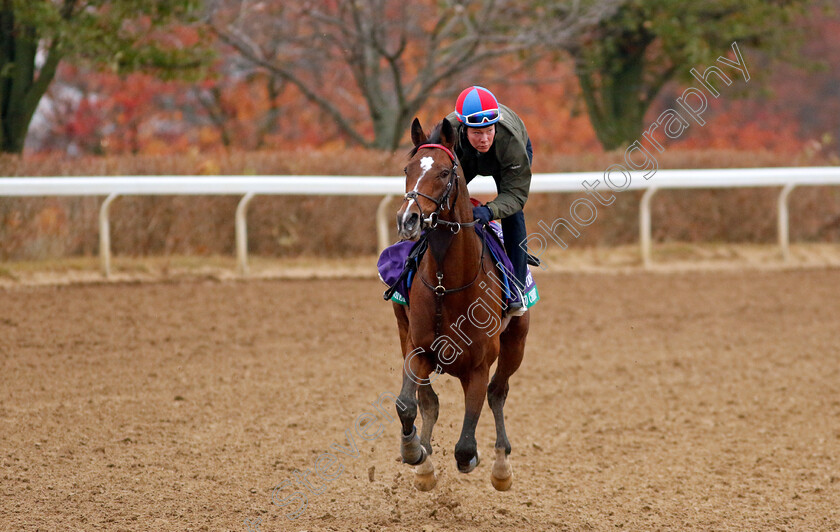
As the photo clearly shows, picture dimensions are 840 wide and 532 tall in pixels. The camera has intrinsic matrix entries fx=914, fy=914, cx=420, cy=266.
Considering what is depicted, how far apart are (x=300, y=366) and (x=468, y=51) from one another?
10.2m

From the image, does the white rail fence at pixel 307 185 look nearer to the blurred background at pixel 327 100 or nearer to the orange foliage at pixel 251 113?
the blurred background at pixel 327 100

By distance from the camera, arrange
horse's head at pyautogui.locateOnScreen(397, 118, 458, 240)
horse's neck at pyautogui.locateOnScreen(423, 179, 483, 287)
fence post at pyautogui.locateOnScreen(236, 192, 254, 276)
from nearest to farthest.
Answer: horse's head at pyautogui.locateOnScreen(397, 118, 458, 240) < horse's neck at pyautogui.locateOnScreen(423, 179, 483, 287) < fence post at pyautogui.locateOnScreen(236, 192, 254, 276)

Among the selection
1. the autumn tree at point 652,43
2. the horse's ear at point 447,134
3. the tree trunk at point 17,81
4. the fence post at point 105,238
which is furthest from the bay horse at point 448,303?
the autumn tree at point 652,43

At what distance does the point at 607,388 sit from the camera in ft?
27.2

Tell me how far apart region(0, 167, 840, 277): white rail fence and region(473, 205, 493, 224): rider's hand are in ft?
20.8

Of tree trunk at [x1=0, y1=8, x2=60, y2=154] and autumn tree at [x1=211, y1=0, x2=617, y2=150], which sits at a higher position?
autumn tree at [x1=211, y1=0, x2=617, y2=150]

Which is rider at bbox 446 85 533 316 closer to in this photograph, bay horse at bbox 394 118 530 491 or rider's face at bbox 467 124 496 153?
rider's face at bbox 467 124 496 153

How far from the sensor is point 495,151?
5.25 m

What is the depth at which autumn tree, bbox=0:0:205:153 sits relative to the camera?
1169 centimetres

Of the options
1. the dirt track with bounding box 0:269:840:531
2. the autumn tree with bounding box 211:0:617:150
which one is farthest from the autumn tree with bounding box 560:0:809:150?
the dirt track with bounding box 0:269:840:531

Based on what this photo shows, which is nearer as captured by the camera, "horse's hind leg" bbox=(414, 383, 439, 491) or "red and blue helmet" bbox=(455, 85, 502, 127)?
"red and blue helmet" bbox=(455, 85, 502, 127)

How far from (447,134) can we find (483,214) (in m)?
0.49

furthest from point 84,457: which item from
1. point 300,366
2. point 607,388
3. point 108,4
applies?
point 108,4

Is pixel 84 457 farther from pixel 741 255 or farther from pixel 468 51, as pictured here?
pixel 468 51
